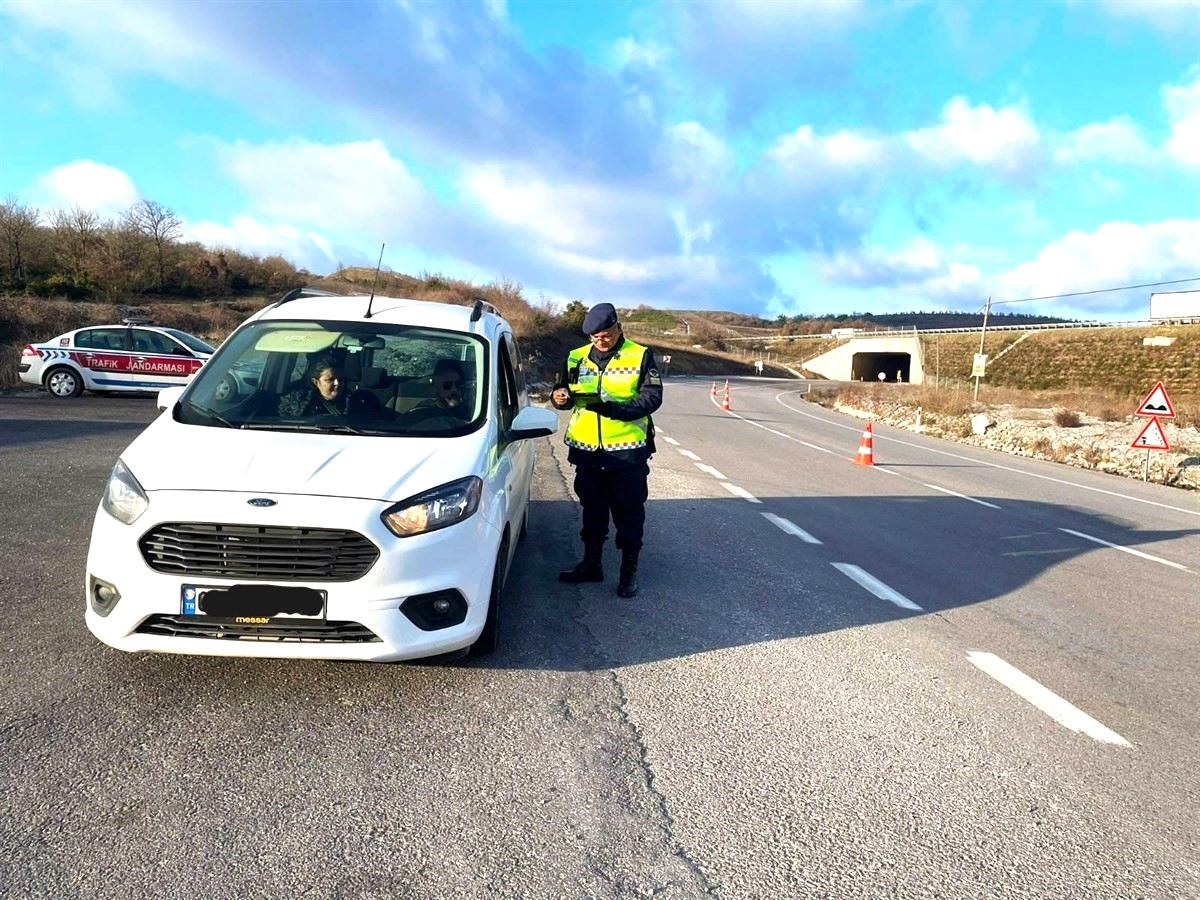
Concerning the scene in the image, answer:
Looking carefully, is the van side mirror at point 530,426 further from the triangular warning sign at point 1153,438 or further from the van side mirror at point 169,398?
the triangular warning sign at point 1153,438

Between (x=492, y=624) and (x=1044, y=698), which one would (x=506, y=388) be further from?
(x=1044, y=698)

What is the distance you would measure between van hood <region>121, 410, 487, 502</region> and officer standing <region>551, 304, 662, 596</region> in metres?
1.36

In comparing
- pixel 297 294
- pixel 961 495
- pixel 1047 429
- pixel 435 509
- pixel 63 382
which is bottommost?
pixel 1047 429

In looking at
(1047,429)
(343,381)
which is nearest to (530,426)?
(343,381)

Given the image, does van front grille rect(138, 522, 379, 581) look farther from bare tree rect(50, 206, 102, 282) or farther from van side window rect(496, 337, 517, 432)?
bare tree rect(50, 206, 102, 282)

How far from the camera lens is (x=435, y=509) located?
166 inches

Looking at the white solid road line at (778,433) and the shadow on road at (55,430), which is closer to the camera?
the shadow on road at (55,430)

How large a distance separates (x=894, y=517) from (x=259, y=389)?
772 cm

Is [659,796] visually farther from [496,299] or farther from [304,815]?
[496,299]

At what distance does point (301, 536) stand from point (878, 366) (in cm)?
11465

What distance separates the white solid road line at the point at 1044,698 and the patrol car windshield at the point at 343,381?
10.6ft

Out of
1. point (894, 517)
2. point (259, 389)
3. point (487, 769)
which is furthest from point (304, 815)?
point (894, 517)

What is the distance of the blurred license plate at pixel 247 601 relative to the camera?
3.89 m

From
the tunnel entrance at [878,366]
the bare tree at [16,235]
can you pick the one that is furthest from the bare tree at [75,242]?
the tunnel entrance at [878,366]
